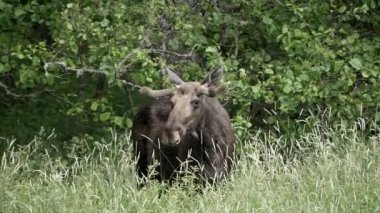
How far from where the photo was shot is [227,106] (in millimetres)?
13023

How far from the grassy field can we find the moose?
0.86ft

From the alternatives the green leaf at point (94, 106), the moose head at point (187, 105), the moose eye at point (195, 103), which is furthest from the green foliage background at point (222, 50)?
the moose eye at point (195, 103)

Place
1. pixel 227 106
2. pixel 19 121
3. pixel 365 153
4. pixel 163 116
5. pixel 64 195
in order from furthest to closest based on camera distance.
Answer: pixel 19 121 < pixel 227 106 < pixel 163 116 < pixel 365 153 < pixel 64 195

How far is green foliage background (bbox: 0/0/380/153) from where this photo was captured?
1137 centimetres

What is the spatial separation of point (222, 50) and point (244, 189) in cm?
429

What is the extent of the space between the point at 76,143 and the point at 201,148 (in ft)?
9.04

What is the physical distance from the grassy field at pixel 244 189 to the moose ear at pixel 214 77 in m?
0.86

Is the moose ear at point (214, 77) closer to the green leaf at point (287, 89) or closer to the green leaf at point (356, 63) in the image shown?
the green leaf at point (287, 89)

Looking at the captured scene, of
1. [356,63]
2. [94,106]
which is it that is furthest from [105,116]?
[356,63]

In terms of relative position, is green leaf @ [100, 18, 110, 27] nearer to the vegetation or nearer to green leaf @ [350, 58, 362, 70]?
the vegetation

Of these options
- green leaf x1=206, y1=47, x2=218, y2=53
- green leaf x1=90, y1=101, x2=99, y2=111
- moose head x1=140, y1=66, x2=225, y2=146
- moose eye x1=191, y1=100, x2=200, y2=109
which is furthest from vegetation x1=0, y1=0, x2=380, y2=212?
moose eye x1=191, y1=100, x2=200, y2=109

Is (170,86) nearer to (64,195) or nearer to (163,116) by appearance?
(163,116)

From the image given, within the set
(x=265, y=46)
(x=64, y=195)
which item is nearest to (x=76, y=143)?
(x=265, y=46)

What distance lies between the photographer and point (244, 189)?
902 cm
